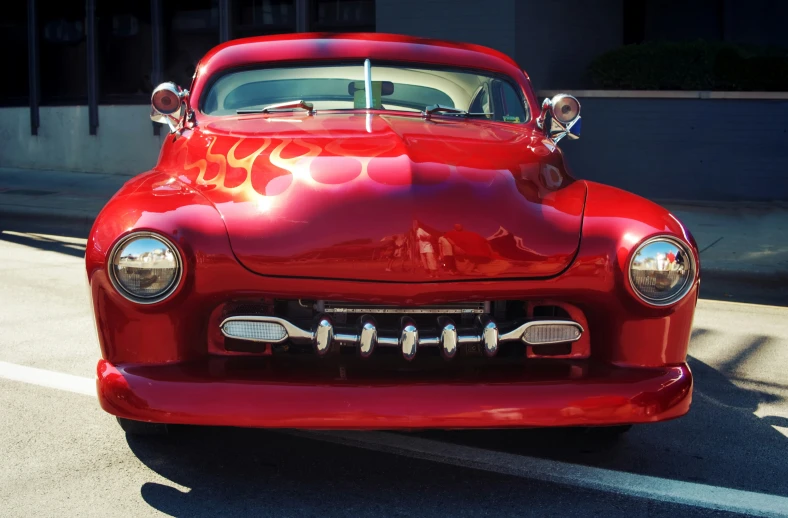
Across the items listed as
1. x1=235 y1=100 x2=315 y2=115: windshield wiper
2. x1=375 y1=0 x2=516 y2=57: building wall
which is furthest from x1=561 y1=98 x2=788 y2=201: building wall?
x1=235 y1=100 x2=315 y2=115: windshield wiper

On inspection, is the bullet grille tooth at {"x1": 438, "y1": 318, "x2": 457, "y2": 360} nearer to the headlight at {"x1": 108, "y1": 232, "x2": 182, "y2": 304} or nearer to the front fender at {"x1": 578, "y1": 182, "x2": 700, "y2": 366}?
the front fender at {"x1": 578, "y1": 182, "x2": 700, "y2": 366}

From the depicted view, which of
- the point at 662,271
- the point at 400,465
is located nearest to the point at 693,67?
the point at 662,271

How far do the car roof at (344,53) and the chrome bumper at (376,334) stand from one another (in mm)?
1912

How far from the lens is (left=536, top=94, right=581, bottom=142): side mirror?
482cm

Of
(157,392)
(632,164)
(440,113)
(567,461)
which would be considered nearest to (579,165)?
(632,164)

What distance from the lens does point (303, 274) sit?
10.7ft

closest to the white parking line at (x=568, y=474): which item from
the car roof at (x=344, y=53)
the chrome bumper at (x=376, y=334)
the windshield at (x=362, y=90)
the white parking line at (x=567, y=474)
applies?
the white parking line at (x=567, y=474)

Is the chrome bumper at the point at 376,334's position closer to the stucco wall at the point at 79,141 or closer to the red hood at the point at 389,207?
the red hood at the point at 389,207

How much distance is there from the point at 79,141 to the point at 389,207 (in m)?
13.6

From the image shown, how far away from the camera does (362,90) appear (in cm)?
482

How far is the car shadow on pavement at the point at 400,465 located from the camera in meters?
3.35

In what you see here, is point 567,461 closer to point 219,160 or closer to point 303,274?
point 303,274

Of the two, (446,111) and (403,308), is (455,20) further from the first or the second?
(403,308)

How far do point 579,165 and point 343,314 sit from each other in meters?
9.64
